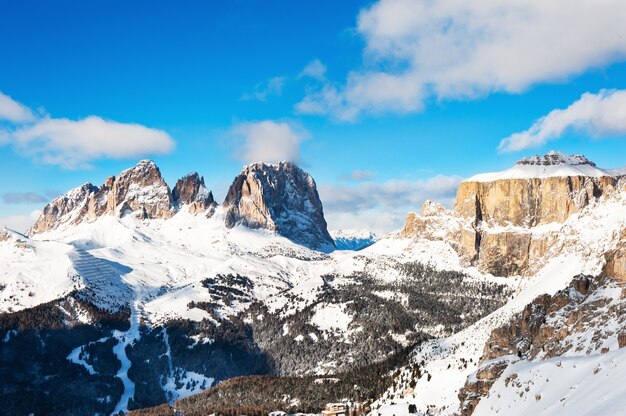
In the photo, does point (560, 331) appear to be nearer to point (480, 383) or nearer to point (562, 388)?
point (480, 383)

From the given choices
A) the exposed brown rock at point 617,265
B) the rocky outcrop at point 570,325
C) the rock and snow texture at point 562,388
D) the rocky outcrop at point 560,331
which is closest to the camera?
the rock and snow texture at point 562,388

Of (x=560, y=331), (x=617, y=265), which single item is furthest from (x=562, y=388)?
(x=617, y=265)

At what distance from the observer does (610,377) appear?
60.9 metres

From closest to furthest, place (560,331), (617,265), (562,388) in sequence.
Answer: (562,388) → (560,331) → (617,265)

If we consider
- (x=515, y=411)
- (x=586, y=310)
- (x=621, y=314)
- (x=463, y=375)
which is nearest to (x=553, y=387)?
(x=515, y=411)

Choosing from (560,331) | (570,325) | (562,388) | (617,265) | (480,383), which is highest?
(617,265)

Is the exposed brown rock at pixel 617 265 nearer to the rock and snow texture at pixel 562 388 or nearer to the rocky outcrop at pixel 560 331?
the rocky outcrop at pixel 560 331

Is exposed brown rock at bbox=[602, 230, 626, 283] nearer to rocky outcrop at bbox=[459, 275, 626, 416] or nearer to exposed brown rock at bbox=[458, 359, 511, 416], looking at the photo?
rocky outcrop at bbox=[459, 275, 626, 416]

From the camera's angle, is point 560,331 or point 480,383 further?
point 560,331

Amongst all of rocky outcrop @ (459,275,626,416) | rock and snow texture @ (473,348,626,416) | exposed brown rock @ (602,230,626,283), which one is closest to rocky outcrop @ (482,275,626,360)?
rocky outcrop @ (459,275,626,416)

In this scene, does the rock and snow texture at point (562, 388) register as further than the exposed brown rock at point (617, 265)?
No

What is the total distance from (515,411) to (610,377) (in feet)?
52.3

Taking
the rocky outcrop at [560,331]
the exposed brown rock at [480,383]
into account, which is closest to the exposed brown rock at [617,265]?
the rocky outcrop at [560,331]

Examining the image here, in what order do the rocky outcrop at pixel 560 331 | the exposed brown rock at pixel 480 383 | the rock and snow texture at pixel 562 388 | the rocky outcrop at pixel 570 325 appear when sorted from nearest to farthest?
the rock and snow texture at pixel 562 388, the exposed brown rock at pixel 480 383, the rocky outcrop at pixel 560 331, the rocky outcrop at pixel 570 325
